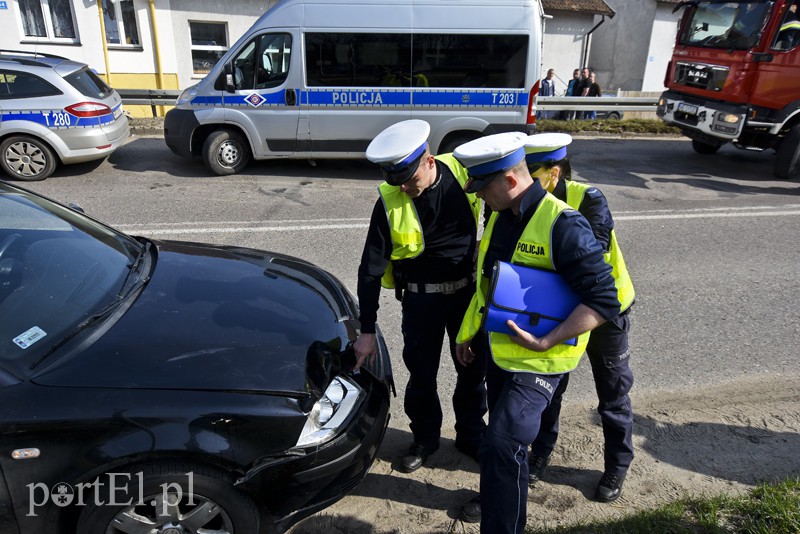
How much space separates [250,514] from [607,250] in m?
1.88

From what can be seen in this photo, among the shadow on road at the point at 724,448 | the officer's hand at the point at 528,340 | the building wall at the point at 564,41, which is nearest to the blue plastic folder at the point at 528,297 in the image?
the officer's hand at the point at 528,340

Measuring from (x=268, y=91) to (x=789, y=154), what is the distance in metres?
8.23

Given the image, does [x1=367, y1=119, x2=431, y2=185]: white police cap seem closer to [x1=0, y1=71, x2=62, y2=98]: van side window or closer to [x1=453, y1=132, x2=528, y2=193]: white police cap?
[x1=453, y1=132, x2=528, y2=193]: white police cap

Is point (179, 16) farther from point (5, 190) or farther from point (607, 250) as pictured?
point (607, 250)

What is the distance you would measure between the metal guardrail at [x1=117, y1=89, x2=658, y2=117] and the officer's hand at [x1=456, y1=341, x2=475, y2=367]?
10.4 meters

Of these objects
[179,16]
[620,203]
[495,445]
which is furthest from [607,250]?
[179,16]

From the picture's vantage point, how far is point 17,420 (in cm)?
216

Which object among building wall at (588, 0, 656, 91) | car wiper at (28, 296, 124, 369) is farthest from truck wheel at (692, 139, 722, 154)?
building wall at (588, 0, 656, 91)

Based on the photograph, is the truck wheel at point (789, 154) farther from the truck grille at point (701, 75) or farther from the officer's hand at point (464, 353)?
the officer's hand at point (464, 353)

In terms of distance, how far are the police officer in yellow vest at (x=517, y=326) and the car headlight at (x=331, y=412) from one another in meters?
0.64

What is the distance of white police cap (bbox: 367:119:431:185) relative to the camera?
8.84 feet

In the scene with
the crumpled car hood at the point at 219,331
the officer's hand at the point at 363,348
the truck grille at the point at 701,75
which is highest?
the truck grille at the point at 701,75

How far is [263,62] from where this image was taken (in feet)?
29.5

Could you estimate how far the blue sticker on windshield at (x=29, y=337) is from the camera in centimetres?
239
